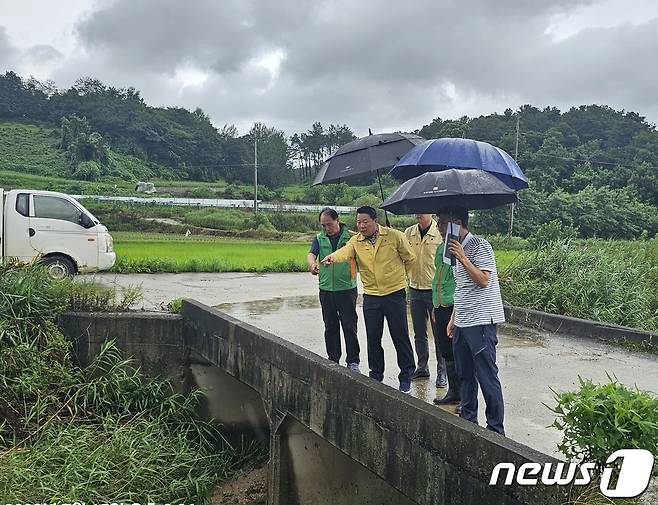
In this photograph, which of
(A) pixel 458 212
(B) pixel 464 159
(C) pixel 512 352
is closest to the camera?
(A) pixel 458 212

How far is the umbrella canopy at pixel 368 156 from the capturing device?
591 centimetres

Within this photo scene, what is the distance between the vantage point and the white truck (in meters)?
11.0

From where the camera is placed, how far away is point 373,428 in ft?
15.9

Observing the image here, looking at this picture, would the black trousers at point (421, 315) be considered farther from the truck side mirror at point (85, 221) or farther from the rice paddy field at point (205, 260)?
the truck side mirror at point (85, 221)

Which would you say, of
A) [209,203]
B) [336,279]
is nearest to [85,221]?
[336,279]

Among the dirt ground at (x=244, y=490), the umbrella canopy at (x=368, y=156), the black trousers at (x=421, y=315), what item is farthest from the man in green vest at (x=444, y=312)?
the dirt ground at (x=244, y=490)

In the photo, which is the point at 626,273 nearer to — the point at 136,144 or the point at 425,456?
the point at 425,456

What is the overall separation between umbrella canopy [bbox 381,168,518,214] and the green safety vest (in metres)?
1.27

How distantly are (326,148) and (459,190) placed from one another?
6192 cm

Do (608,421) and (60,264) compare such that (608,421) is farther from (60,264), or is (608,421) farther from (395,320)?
(60,264)

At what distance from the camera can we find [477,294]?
4.23 metres

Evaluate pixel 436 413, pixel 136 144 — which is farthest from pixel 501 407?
pixel 136 144

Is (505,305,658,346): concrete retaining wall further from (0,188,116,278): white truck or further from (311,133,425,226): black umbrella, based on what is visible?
(0,188,116,278): white truck

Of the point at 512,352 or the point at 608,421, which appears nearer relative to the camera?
the point at 608,421
